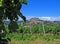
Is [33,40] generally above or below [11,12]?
below

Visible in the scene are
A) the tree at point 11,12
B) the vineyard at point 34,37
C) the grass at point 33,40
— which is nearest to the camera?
the tree at point 11,12

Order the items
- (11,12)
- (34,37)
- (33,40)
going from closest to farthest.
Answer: (11,12), (33,40), (34,37)

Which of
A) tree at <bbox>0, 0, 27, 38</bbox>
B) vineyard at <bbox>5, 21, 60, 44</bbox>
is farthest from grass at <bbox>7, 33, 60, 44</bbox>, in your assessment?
tree at <bbox>0, 0, 27, 38</bbox>

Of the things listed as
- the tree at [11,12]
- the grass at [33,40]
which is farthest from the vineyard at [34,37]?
the tree at [11,12]

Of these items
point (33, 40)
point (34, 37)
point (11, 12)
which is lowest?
point (33, 40)

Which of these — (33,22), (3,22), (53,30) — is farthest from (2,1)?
(33,22)

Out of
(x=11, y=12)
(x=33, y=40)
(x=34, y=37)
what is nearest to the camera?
(x=11, y=12)

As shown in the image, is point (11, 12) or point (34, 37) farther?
point (34, 37)

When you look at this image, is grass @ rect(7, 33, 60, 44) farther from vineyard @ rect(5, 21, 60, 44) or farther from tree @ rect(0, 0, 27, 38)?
tree @ rect(0, 0, 27, 38)

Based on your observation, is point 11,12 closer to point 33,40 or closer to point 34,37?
point 33,40

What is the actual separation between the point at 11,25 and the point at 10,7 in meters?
0.18

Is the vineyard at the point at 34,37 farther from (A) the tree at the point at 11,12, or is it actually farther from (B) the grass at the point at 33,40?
(A) the tree at the point at 11,12

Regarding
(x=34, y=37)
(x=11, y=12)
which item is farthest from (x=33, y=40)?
(x=11, y=12)

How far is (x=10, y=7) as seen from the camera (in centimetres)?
250
